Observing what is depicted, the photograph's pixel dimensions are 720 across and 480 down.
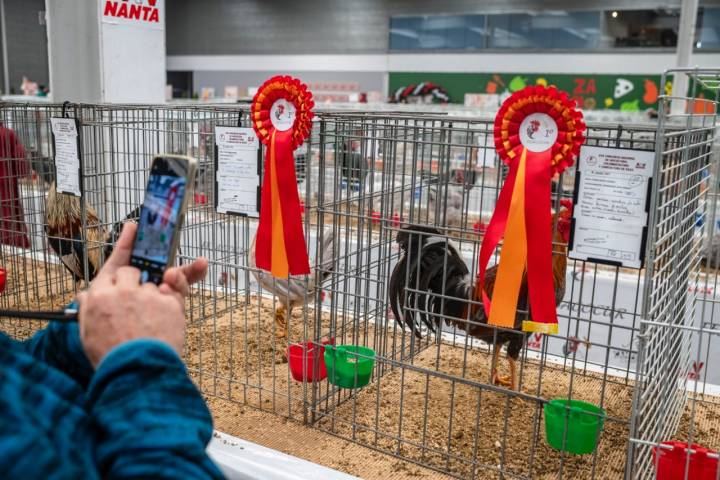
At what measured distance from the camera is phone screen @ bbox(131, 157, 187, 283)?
0.90 m

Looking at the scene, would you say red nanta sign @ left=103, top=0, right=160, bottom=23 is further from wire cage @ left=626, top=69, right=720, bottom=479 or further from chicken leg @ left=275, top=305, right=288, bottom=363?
wire cage @ left=626, top=69, right=720, bottom=479

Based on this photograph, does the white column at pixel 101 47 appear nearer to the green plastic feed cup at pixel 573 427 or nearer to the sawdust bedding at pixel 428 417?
the sawdust bedding at pixel 428 417

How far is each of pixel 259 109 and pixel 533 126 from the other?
3.06ft

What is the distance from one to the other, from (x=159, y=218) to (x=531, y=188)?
1.02m

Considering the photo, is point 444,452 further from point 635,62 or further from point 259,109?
point 635,62

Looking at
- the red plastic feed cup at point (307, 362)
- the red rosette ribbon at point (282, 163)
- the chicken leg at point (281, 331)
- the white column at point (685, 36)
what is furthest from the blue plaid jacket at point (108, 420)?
the white column at point (685, 36)

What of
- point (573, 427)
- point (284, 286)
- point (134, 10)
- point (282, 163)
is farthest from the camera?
point (134, 10)

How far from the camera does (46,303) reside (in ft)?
12.0

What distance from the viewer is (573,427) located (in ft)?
6.03

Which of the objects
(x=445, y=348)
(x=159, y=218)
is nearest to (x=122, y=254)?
(x=159, y=218)

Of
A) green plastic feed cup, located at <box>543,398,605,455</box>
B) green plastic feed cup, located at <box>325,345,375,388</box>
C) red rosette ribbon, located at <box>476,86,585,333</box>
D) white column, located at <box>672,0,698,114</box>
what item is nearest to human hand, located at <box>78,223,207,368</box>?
red rosette ribbon, located at <box>476,86,585,333</box>

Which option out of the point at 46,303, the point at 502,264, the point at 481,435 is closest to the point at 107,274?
the point at 502,264

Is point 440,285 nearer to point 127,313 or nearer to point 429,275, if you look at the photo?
point 429,275

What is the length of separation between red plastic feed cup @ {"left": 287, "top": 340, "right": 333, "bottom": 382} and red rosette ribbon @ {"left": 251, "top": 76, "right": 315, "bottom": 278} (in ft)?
1.06
